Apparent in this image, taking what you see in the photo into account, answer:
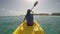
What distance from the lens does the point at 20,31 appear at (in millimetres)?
3816

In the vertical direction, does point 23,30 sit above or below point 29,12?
below

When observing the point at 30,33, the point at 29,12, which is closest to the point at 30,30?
the point at 30,33

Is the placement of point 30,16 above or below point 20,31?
above

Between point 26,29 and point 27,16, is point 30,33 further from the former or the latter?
point 27,16

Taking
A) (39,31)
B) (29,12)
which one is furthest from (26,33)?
(29,12)

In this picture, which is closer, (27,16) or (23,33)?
(23,33)

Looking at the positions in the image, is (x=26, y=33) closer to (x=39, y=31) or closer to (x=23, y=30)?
(x=23, y=30)

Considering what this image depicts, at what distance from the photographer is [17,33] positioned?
3.79 meters

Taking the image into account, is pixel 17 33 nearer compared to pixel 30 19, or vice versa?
pixel 17 33

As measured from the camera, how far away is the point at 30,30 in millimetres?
3629

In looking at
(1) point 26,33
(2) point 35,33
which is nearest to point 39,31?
(2) point 35,33

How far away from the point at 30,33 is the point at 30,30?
2.5 inches

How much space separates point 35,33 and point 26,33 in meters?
0.23

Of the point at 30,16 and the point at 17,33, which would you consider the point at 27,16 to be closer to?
the point at 30,16
